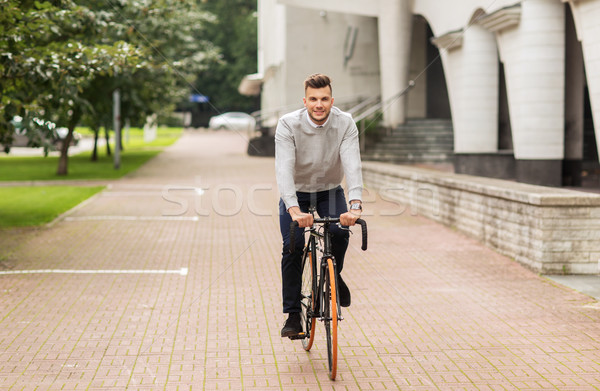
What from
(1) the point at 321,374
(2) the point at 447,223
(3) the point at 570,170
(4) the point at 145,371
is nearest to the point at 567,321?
(1) the point at 321,374

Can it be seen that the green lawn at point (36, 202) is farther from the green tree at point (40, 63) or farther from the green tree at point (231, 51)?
the green tree at point (231, 51)

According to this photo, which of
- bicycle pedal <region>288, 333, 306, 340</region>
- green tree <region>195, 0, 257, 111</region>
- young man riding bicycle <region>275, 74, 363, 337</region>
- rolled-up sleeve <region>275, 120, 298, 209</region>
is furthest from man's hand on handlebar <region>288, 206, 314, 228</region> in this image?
green tree <region>195, 0, 257, 111</region>

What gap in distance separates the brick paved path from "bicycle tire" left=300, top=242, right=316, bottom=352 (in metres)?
0.15

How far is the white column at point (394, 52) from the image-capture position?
27188 millimetres

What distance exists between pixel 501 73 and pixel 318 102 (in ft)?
64.1

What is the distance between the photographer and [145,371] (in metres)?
5.46

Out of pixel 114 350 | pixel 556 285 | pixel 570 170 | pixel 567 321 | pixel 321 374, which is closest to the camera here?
pixel 321 374

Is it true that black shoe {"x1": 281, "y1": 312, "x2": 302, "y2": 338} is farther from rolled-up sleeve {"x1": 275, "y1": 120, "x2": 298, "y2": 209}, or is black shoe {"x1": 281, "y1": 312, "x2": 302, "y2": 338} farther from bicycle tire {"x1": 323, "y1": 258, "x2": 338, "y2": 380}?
rolled-up sleeve {"x1": 275, "y1": 120, "x2": 298, "y2": 209}

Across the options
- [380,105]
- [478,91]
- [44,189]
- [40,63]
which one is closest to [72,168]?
[44,189]

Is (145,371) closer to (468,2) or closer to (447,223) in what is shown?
(447,223)

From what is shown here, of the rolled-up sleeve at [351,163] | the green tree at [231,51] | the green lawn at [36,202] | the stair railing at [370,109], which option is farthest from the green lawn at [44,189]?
the green tree at [231,51]

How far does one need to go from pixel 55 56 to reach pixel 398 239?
17.4 feet

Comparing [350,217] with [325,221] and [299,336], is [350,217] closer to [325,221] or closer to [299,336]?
[325,221]

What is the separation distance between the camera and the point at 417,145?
2616 centimetres
